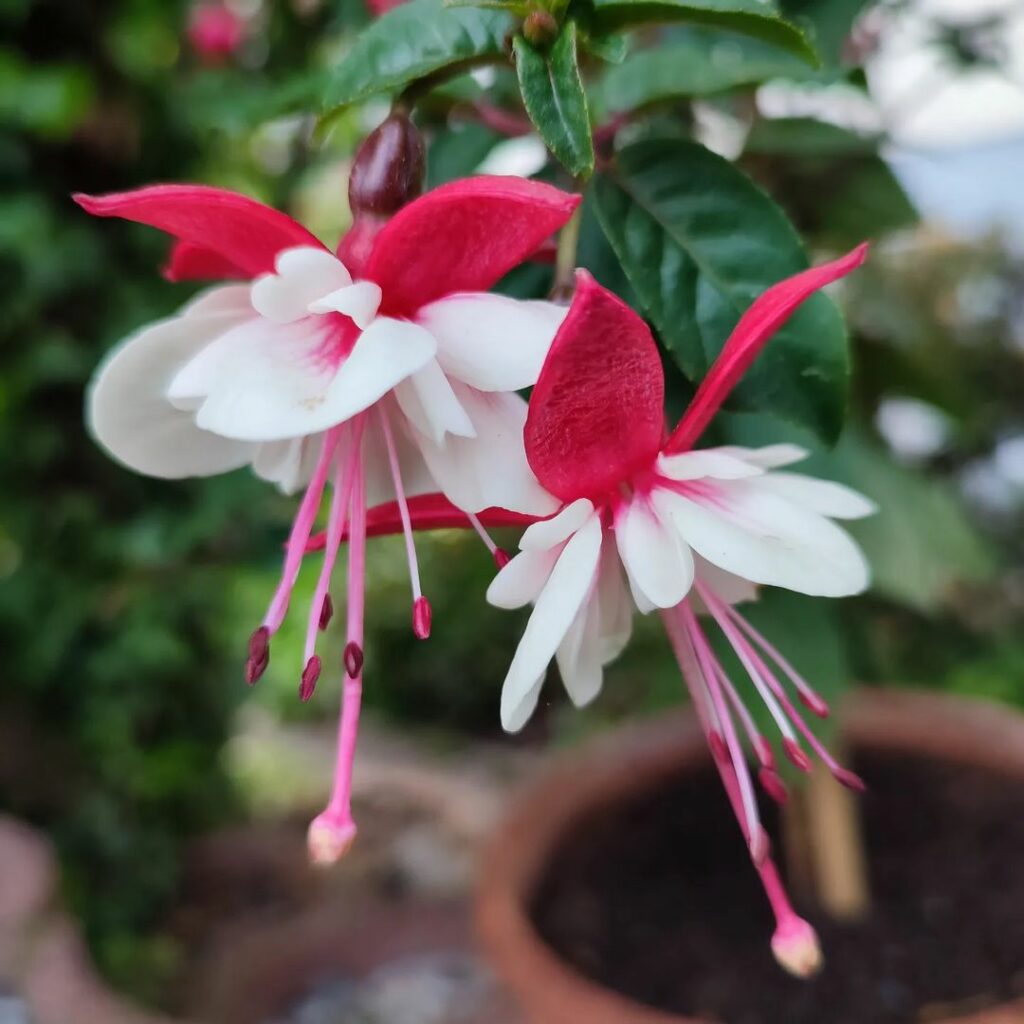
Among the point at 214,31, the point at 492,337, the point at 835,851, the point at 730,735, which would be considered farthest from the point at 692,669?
the point at 214,31

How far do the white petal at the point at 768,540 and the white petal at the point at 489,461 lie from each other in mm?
40

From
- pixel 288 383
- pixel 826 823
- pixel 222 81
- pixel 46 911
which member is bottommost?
pixel 46 911

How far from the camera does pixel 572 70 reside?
0.28 m

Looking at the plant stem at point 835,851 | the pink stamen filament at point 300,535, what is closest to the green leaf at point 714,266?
the pink stamen filament at point 300,535

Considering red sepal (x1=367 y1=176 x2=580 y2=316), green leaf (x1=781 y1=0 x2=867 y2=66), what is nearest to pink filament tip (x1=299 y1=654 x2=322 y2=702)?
red sepal (x1=367 y1=176 x2=580 y2=316)

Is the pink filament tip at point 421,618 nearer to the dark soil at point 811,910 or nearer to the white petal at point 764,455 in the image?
the white petal at point 764,455

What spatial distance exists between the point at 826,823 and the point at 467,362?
539 mm

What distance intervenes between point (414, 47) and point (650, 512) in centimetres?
16

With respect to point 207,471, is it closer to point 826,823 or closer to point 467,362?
point 467,362

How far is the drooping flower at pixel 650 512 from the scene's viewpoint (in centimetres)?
26

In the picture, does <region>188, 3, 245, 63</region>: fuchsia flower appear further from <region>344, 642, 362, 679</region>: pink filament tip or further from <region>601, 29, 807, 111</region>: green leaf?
<region>344, 642, 362, 679</region>: pink filament tip

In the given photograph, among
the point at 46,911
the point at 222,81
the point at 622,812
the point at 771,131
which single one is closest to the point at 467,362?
the point at 771,131

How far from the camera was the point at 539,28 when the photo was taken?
29 centimetres

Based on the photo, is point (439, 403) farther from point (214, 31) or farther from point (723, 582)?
point (214, 31)
